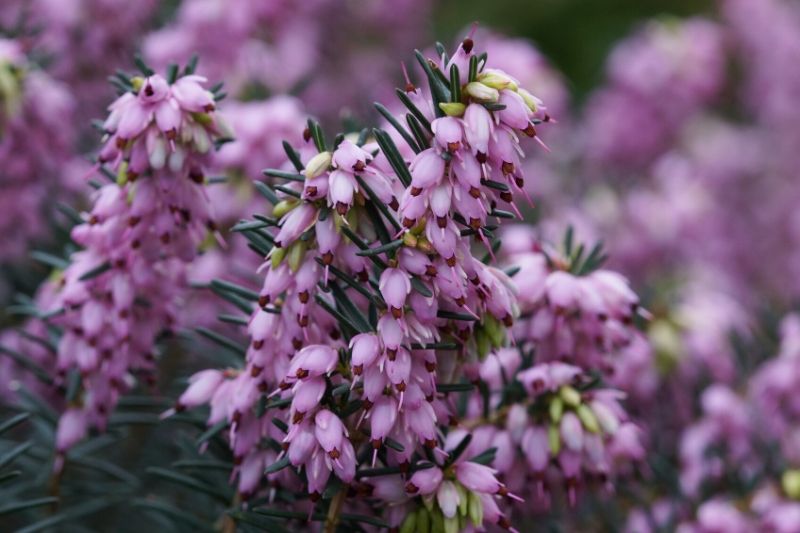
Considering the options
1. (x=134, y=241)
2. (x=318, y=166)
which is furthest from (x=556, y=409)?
(x=134, y=241)

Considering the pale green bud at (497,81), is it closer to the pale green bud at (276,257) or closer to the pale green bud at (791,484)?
the pale green bud at (276,257)

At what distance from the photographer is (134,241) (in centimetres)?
131

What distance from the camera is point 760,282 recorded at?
3.82 meters

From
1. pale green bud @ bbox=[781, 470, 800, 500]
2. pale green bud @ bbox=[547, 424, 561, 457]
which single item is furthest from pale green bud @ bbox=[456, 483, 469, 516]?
pale green bud @ bbox=[781, 470, 800, 500]

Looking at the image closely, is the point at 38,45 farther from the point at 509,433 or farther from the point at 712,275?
the point at 712,275

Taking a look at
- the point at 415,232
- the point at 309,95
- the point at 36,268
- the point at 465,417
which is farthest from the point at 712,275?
the point at 415,232

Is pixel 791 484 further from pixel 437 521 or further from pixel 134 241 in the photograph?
pixel 134 241

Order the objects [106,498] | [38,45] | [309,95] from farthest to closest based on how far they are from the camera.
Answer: [309,95], [38,45], [106,498]

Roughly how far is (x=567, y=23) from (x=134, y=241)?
425cm

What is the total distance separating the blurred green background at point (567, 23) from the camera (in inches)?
193

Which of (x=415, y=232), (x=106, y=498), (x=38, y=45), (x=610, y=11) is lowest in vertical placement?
(x=106, y=498)

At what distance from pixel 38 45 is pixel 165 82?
117 centimetres

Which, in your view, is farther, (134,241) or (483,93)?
(134,241)

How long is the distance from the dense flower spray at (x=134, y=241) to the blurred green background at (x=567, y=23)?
3.60 meters
